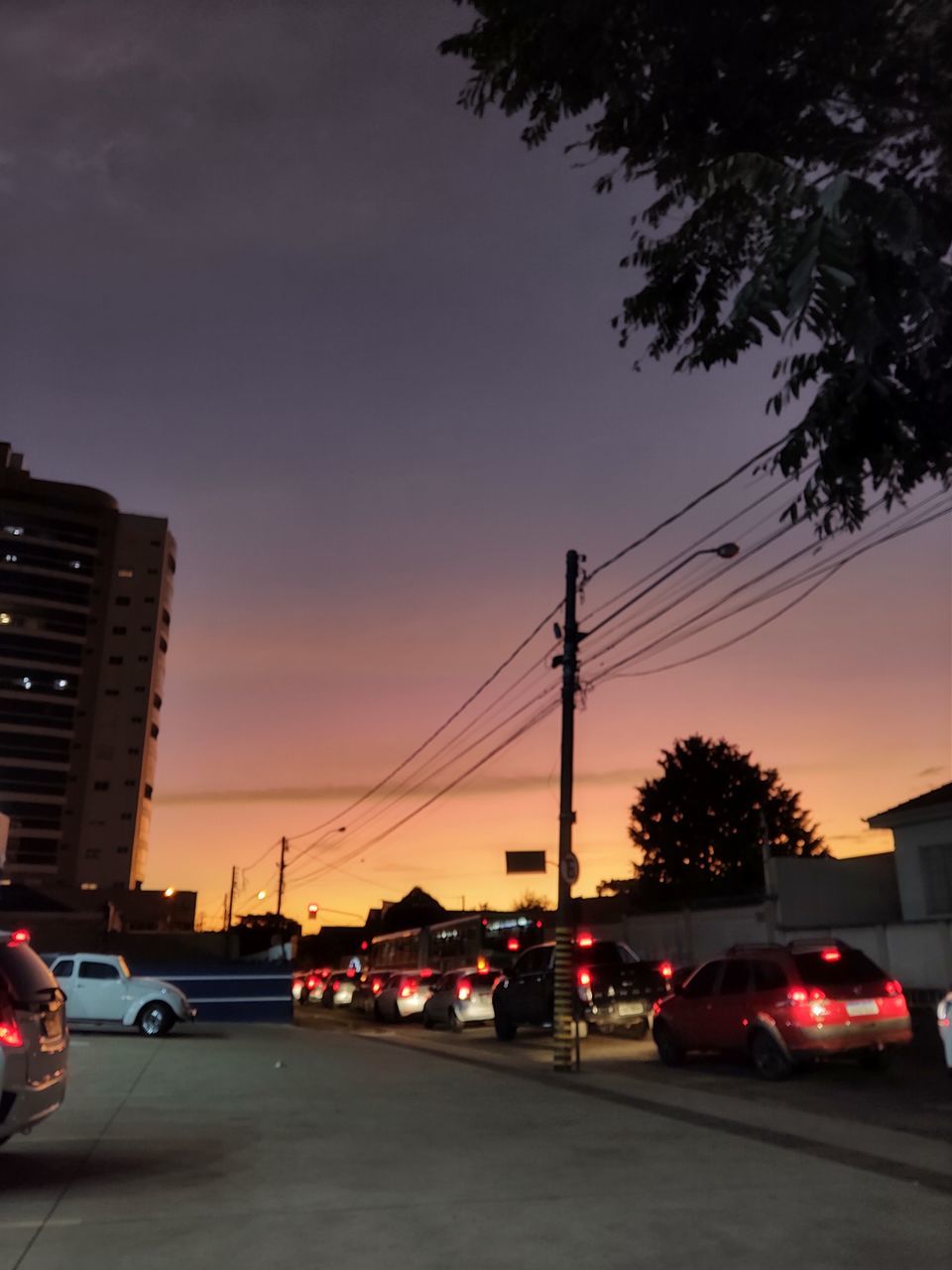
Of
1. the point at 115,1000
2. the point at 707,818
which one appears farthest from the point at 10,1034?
the point at 707,818

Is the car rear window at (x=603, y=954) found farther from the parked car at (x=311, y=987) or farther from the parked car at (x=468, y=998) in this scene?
the parked car at (x=311, y=987)

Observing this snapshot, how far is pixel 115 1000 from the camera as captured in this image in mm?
22312

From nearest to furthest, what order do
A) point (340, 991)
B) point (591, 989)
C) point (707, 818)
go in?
point (591, 989)
point (340, 991)
point (707, 818)

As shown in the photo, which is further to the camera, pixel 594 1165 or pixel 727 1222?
pixel 594 1165

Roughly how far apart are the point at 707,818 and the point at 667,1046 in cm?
4625

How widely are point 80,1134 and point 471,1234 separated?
487 centimetres

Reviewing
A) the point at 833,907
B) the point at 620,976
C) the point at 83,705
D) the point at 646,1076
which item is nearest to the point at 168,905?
the point at 83,705

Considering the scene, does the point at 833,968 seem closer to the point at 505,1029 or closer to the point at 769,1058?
the point at 769,1058

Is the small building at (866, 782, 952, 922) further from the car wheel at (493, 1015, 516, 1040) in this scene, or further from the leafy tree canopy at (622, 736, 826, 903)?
the leafy tree canopy at (622, 736, 826, 903)

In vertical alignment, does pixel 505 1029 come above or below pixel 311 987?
below

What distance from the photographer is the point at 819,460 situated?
7.89 metres

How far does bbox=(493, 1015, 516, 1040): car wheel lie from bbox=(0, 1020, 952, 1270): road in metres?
9.78

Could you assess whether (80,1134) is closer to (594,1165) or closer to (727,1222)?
(594,1165)

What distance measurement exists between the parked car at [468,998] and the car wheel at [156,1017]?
6.85 m
